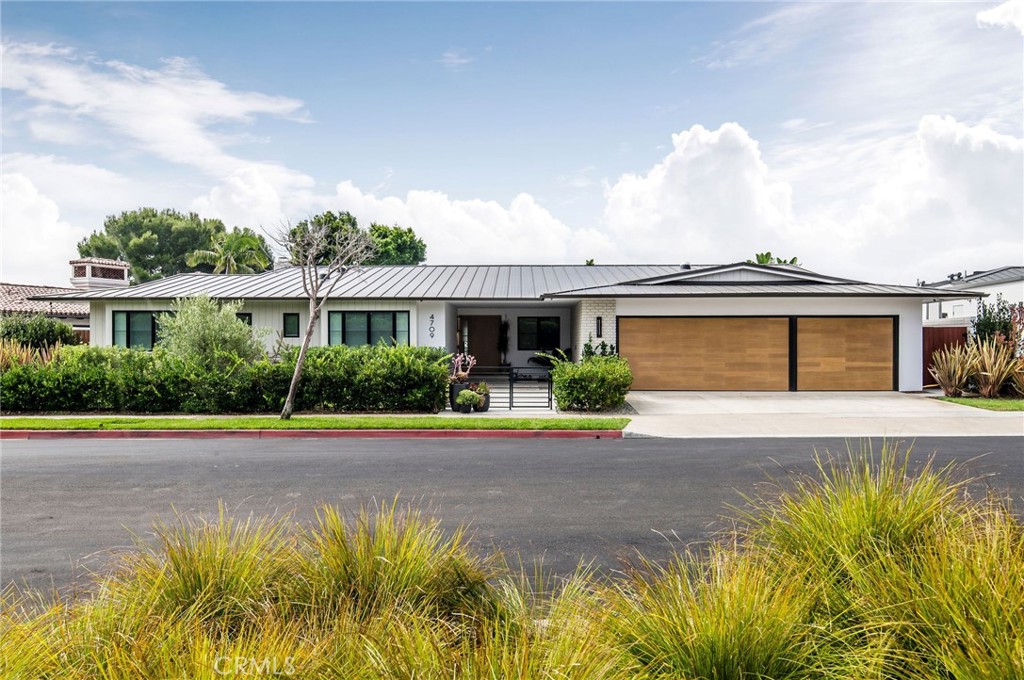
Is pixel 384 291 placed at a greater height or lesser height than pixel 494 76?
lesser

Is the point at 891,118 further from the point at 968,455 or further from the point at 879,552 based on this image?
the point at 879,552

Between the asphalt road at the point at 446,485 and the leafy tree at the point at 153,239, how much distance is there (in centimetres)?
5959

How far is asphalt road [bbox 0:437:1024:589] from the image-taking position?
6.17 meters

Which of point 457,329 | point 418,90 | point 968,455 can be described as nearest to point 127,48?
point 418,90

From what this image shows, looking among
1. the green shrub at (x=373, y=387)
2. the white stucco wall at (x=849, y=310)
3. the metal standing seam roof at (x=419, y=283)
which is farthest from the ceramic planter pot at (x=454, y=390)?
the white stucco wall at (x=849, y=310)

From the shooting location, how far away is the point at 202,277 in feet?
92.8

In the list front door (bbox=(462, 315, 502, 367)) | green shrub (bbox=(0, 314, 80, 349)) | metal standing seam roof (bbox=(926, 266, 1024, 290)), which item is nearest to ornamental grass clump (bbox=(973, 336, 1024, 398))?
front door (bbox=(462, 315, 502, 367))

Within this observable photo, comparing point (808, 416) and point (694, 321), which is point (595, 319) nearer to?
Answer: point (694, 321)

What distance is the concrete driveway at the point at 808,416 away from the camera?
13.1m

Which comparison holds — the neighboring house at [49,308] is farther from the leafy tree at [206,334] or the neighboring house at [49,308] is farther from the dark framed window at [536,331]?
the dark framed window at [536,331]

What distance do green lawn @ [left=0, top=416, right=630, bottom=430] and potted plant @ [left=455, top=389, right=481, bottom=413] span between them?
148 centimetres

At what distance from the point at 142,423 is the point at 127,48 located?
10937mm

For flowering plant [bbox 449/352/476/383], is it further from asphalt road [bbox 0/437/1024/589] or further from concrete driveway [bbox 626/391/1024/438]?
concrete driveway [bbox 626/391/1024/438]
